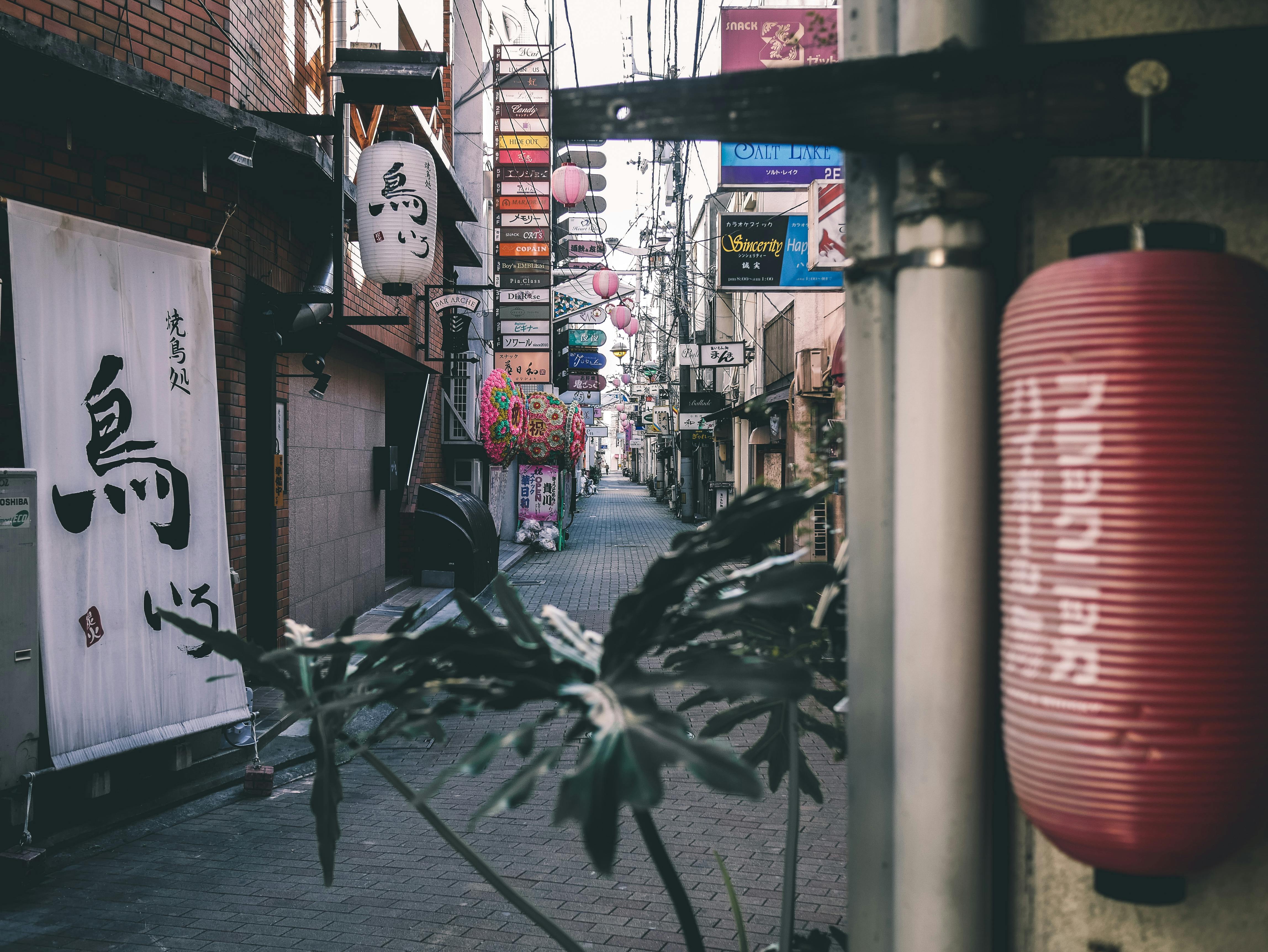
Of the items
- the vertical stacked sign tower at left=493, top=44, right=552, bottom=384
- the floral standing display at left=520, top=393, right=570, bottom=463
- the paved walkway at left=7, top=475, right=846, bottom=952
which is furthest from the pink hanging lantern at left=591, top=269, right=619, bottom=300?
the paved walkway at left=7, top=475, right=846, bottom=952

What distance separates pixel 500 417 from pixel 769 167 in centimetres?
1042

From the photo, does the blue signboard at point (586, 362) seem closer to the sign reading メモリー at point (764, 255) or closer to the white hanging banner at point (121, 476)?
the sign reading メモリー at point (764, 255)

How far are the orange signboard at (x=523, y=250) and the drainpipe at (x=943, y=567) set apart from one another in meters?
20.0

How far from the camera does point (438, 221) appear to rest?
14445 millimetres

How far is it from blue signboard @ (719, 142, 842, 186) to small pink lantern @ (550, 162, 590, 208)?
8070 mm

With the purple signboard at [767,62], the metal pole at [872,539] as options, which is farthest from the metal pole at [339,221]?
the metal pole at [872,539]

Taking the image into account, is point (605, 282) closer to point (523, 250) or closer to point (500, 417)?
point (523, 250)

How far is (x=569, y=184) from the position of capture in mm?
17781

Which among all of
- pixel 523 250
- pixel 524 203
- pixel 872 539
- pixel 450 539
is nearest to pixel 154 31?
pixel 872 539

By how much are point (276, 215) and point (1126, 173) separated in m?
8.42

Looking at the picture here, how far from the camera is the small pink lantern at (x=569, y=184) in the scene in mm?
17734

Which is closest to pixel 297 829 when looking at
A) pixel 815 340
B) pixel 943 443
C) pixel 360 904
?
pixel 360 904

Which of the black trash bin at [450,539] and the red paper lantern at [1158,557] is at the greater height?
the red paper lantern at [1158,557]

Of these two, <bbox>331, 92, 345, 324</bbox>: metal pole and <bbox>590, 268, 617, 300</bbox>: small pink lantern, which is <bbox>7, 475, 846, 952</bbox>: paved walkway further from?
<bbox>590, 268, 617, 300</bbox>: small pink lantern
